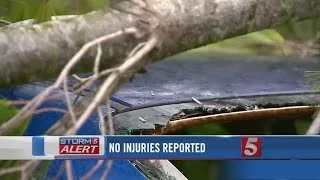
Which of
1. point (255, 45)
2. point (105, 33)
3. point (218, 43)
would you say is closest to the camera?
point (105, 33)

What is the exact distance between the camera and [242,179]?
126 centimetres

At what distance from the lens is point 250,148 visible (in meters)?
1.16

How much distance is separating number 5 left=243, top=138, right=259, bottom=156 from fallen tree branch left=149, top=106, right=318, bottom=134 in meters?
0.20

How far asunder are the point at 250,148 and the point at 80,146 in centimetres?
38

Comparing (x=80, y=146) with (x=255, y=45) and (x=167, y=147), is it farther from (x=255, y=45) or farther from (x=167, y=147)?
(x=255, y=45)

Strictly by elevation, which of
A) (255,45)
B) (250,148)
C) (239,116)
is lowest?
(250,148)

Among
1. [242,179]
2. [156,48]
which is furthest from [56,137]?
[242,179]

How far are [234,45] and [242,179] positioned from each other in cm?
33

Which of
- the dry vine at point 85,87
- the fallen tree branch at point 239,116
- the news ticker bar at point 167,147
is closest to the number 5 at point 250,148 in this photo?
the news ticker bar at point 167,147

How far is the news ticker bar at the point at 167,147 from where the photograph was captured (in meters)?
1.13

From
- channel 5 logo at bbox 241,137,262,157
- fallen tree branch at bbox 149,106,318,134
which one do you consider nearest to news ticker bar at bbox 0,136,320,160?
channel 5 logo at bbox 241,137,262,157

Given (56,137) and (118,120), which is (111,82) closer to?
(56,137)

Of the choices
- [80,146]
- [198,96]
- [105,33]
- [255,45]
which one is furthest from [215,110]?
[105,33]

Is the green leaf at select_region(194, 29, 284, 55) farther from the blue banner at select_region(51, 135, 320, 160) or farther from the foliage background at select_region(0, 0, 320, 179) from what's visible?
the blue banner at select_region(51, 135, 320, 160)
